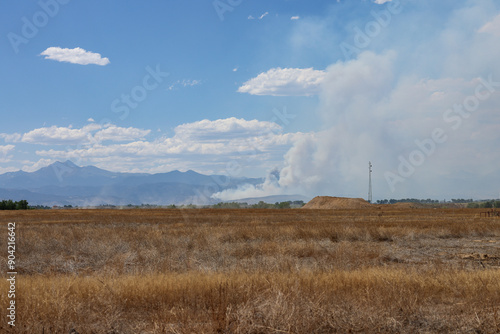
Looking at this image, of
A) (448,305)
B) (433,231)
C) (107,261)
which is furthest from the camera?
(433,231)

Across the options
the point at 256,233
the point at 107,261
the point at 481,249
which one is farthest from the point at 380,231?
the point at 107,261

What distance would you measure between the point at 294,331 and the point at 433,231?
87.0ft

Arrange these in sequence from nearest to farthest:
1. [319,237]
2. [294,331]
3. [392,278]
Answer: [294,331] → [392,278] → [319,237]

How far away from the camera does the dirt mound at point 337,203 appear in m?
137

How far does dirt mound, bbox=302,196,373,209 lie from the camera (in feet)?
451

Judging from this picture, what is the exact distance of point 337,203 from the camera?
5669 inches

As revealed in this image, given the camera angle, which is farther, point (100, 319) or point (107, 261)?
point (107, 261)

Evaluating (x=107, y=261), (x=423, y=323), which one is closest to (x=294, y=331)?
(x=423, y=323)

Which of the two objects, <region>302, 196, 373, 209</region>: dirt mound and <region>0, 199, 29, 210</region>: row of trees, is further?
<region>302, 196, 373, 209</region>: dirt mound

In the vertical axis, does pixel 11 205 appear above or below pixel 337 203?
above

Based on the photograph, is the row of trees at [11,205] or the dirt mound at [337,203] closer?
the row of trees at [11,205]

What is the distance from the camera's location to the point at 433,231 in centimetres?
3059

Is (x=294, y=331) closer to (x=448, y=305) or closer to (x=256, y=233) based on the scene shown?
(x=448, y=305)

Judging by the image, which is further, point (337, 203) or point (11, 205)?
point (337, 203)
